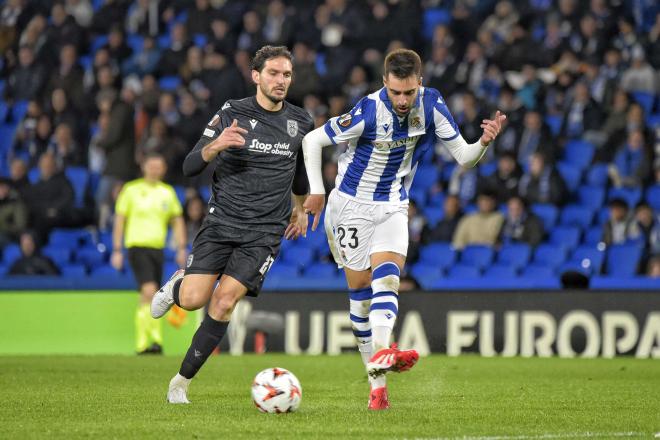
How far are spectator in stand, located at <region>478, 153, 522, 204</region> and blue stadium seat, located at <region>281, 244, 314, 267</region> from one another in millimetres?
2762

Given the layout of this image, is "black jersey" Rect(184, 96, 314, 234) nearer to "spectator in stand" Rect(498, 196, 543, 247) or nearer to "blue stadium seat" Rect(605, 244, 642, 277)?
"blue stadium seat" Rect(605, 244, 642, 277)

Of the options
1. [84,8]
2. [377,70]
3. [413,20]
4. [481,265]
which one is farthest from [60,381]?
[84,8]

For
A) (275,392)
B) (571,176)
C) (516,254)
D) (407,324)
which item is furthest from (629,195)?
(275,392)

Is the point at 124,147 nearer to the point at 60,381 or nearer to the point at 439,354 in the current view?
the point at 439,354

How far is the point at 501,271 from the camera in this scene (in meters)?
16.2

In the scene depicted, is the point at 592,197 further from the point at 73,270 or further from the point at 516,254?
the point at 73,270

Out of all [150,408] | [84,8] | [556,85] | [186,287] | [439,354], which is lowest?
[439,354]

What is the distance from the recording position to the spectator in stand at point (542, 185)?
1722cm

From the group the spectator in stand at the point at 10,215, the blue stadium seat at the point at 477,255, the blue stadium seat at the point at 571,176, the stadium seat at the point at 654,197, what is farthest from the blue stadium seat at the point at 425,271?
the spectator in stand at the point at 10,215

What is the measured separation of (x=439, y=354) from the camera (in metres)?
14.6

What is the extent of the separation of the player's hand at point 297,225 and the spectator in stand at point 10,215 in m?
11.2

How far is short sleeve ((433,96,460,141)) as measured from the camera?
26.8ft

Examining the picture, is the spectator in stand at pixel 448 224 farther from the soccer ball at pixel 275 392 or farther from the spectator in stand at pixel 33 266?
the soccer ball at pixel 275 392

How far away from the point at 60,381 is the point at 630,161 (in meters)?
10.1
